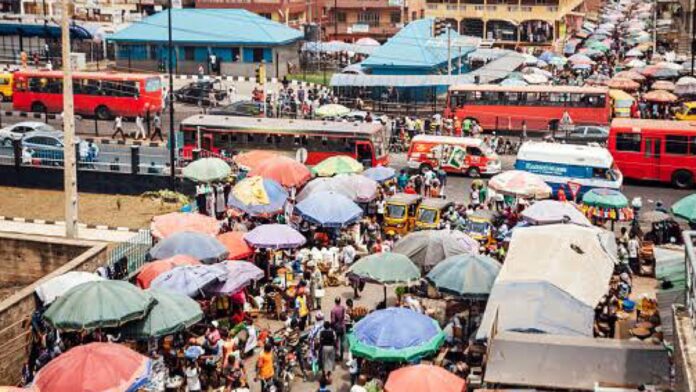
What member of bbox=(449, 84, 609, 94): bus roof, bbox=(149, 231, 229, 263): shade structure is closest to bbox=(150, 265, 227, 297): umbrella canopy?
bbox=(149, 231, 229, 263): shade structure

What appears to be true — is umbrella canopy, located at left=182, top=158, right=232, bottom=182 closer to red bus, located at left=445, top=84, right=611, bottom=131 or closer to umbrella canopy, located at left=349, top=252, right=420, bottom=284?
umbrella canopy, located at left=349, top=252, right=420, bottom=284

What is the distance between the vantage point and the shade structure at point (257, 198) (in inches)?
1008

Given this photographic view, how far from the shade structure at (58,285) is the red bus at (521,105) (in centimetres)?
2763

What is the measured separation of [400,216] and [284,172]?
4131mm

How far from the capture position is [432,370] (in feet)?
47.7

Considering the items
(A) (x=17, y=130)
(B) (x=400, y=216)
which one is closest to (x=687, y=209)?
(B) (x=400, y=216)

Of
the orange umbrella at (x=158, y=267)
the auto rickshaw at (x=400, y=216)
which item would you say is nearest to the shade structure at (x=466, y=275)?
the orange umbrella at (x=158, y=267)

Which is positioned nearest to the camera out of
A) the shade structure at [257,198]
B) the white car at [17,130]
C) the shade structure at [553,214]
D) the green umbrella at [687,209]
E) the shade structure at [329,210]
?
the shade structure at [553,214]

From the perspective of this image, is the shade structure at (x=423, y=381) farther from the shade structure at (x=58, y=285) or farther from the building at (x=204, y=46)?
the building at (x=204, y=46)

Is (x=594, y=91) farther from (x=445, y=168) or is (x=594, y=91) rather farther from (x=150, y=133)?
(x=150, y=133)

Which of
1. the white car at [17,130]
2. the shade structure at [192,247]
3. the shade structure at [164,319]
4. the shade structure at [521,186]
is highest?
the white car at [17,130]

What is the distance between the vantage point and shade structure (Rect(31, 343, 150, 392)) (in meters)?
14.5

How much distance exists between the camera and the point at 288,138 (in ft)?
118

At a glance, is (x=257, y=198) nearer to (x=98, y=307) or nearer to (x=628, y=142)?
(x=98, y=307)
